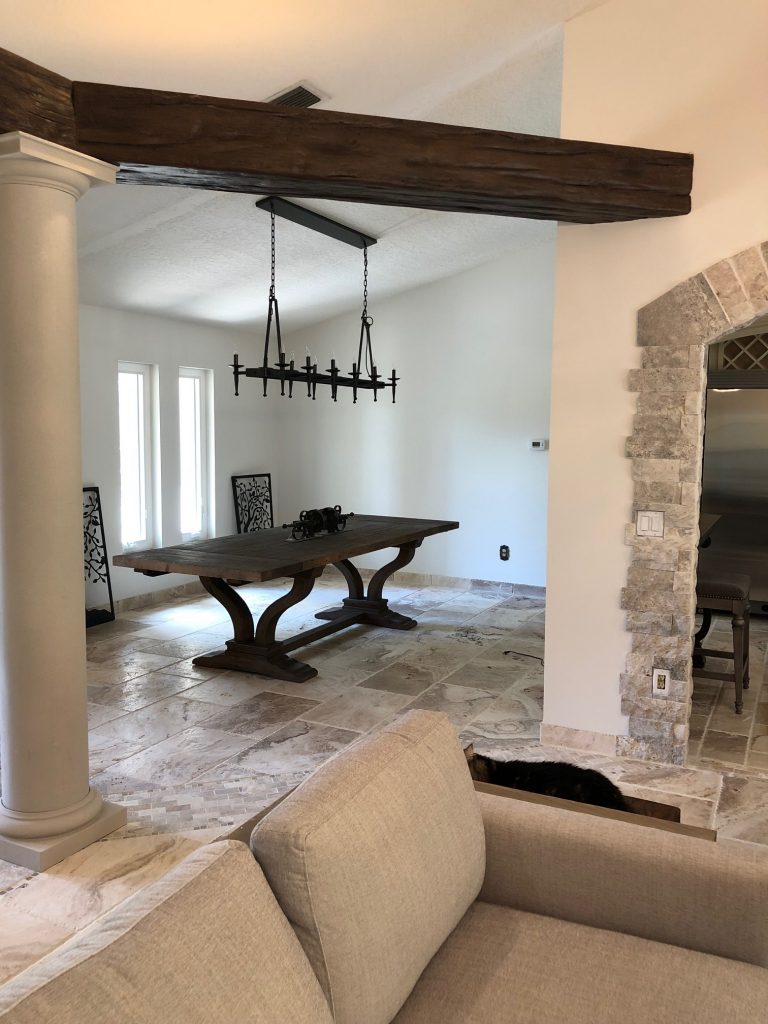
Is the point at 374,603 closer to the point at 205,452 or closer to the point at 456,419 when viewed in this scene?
the point at 456,419

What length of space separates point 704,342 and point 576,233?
746 mm

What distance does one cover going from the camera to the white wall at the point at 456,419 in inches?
279

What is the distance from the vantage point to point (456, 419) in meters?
7.45

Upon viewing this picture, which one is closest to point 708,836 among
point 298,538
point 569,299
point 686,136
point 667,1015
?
point 667,1015

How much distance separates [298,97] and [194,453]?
160 inches

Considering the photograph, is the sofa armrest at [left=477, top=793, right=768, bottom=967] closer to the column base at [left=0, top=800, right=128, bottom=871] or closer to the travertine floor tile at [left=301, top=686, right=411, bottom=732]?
the column base at [left=0, top=800, right=128, bottom=871]

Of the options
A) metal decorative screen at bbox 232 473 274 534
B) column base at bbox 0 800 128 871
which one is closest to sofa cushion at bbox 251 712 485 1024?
column base at bbox 0 800 128 871

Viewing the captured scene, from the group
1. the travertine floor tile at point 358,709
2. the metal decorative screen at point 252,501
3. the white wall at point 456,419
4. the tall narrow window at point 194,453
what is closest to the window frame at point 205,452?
the tall narrow window at point 194,453

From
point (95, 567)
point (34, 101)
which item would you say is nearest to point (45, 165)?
point (34, 101)

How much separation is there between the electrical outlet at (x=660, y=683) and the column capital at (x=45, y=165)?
2.95 m

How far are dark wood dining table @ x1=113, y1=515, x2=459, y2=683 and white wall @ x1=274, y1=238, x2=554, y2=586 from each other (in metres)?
1.39

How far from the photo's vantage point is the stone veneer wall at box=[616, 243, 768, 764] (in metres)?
3.43

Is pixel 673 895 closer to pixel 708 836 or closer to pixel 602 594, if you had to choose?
pixel 708 836

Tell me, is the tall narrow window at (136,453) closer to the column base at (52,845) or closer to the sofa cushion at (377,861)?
the column base at (52,845)
